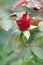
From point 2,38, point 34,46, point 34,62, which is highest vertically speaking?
point 34,46

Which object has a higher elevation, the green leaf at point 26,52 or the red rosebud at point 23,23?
the red rosebud at point 23,23

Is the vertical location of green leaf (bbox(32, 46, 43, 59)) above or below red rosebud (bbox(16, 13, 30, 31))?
below

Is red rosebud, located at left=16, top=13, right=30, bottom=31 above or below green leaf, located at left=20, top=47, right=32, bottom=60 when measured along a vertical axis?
above

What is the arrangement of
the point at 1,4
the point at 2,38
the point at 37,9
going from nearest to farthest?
1. the point at 37,9
2. the point at 2,38
3. the point at 1,4

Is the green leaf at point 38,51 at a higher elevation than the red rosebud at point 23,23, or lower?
lower

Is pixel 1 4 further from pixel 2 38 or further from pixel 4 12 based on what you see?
pixel 2 38

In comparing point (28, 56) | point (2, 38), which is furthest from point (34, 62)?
point (2, 38)

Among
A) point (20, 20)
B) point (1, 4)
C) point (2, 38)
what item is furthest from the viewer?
point (1, 4)

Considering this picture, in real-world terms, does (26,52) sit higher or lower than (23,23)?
lower
